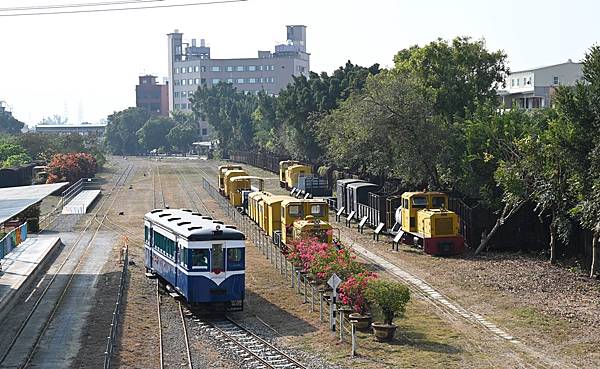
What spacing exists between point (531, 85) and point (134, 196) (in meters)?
45.4

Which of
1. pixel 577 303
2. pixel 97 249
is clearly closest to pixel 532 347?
pixel 577 303

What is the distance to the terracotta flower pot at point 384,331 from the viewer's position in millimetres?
25312

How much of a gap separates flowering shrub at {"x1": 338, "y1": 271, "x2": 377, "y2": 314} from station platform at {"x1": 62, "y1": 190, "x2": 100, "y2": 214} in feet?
144

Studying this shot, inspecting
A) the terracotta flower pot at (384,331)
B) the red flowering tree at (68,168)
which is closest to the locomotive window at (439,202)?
the terracotta flower pot at (384,331)

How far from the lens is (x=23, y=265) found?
40.1 meters

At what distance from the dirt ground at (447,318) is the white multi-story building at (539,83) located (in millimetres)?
54525

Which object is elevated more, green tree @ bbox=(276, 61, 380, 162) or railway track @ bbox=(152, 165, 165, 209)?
green tree @ bbox=(276, 61, 380, 162)

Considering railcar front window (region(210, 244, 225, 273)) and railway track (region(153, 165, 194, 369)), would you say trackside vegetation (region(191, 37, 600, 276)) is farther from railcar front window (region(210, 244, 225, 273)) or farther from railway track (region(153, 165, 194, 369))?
railway track (region(153, 165, 194, 369))

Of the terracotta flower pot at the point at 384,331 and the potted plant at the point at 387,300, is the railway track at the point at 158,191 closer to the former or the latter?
the potted plant at the point at 387,300

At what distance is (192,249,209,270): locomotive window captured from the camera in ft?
93.6

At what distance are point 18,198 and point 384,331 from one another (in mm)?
20169

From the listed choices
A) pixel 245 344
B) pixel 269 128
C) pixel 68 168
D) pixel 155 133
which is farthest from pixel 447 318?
pixel 155 133

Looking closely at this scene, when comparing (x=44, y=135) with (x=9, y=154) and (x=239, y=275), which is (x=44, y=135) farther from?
(x=239, y=275)

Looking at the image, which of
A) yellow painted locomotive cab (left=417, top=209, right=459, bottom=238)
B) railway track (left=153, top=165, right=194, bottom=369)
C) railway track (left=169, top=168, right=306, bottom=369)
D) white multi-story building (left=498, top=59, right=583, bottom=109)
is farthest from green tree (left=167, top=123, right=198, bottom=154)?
railway track (left=169, top=168, right=306, bottom=369)
